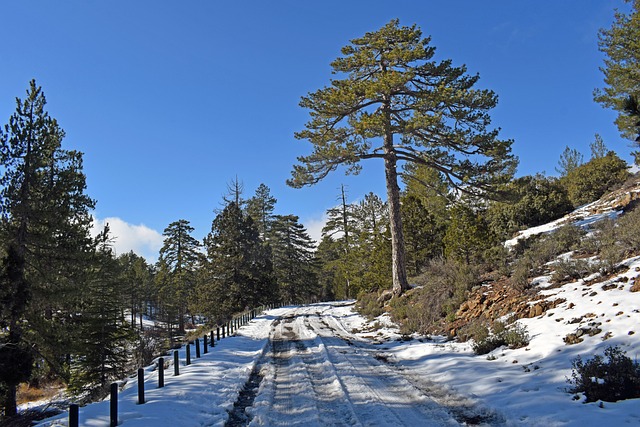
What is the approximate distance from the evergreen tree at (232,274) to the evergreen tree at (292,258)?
1664 centimetres

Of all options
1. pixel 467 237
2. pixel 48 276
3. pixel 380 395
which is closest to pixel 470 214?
pixel 467 237

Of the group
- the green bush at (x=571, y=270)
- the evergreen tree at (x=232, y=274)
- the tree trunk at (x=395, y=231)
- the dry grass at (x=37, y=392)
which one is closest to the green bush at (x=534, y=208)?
the tree trunk at (x=395, y=231)

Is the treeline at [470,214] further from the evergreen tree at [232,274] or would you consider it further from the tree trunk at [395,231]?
the evergreen tree at [232,274]

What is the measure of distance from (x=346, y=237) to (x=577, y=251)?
4264 centimetres

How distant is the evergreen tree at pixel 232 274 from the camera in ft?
122

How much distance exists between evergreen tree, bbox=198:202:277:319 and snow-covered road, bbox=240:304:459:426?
2476 centimetres

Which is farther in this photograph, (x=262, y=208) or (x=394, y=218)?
(x=262, y=208)

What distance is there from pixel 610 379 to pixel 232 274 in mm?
34356

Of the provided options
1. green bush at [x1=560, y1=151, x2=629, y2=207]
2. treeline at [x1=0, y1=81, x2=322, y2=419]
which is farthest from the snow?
green bush at [x1=560, y1=151, x2=629, y2=207]

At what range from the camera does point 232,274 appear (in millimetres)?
37938

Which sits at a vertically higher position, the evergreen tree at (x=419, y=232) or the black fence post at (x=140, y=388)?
the evergreen tree at (x=419, y=232)

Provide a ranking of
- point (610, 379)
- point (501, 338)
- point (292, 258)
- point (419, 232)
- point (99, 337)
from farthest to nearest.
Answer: point (292, 258)
point (419, 232)
point (99, 337)
point (501, 338)
point (610, 379)

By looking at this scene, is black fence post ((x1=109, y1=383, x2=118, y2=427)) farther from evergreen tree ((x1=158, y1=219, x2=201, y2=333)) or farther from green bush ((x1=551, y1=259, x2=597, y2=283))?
evergreen tree ((x1=158, y1=219, x2=201, y2=333))

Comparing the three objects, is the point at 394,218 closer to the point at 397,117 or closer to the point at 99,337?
the point at 397,117
